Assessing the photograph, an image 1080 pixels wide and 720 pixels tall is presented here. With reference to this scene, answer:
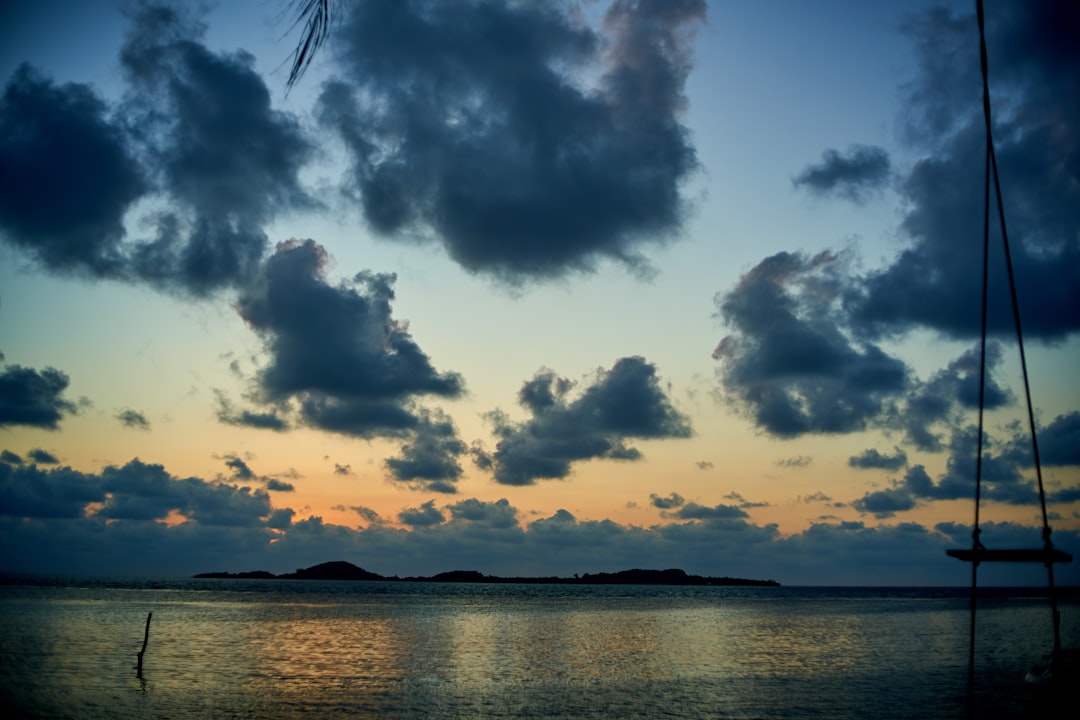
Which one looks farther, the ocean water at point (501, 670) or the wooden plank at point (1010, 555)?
the ocean water at point (501, 670)

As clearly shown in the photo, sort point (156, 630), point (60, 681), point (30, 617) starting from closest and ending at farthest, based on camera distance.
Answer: point (60, 681), point (156, 630), point (30, 617)

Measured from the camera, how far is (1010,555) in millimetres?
20500

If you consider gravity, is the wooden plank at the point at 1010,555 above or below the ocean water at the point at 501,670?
above

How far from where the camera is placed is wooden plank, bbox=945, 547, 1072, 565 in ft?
63.9

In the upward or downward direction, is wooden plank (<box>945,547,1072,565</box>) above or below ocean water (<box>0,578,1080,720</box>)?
above

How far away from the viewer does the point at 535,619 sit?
119m

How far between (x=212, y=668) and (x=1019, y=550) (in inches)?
2130

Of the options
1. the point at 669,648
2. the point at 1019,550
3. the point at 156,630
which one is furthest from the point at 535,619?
the point at 1019,550

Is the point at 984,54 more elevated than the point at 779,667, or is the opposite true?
the point at 984,54

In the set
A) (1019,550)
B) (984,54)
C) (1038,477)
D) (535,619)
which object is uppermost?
(984,54)

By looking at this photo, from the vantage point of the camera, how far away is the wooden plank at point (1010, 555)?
63.9 feet

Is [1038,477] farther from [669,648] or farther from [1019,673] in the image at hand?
[669,648]

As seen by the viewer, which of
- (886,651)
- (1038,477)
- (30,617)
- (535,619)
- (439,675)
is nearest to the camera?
(1038,477)

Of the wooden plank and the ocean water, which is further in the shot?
the ocean water
